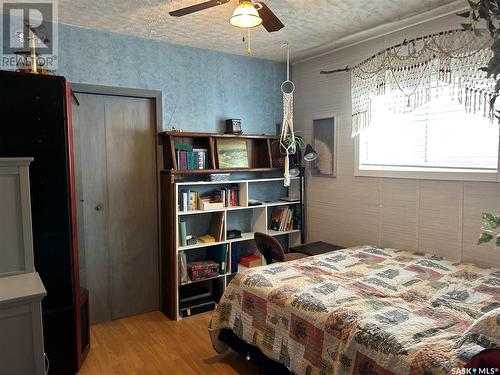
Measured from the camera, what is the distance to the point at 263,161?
159 inches

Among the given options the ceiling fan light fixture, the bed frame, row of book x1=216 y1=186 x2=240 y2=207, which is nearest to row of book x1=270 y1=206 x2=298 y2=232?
→ row of book x1=216 y1=186 x2=240 y2=207

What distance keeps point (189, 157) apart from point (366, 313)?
84.5 inches

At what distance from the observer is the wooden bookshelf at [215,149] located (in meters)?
3.33

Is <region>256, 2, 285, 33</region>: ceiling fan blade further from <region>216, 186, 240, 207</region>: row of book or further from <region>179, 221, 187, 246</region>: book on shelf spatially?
<region>179, 221, 187, 246</region>: book on shelf

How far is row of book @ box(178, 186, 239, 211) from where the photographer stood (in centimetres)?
336

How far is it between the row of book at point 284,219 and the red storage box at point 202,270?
2.84ft

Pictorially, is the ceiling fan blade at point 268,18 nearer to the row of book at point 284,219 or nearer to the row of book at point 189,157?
the row of book at point 189,157

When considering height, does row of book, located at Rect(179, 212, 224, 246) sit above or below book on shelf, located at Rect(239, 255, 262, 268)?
above

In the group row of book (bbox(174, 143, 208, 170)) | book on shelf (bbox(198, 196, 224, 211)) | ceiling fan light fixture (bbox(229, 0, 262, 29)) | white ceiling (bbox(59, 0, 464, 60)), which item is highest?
white ceiling (bbox(59, 0, 464, 60))

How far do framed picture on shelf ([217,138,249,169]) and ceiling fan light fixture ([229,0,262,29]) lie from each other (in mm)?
1679

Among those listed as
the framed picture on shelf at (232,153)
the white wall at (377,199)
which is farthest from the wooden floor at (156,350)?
the white wall at (377,199)

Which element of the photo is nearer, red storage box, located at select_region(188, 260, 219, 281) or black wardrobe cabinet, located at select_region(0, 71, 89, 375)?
black wardrobe cabinet, located at select_region(0, 71, 89, 375)

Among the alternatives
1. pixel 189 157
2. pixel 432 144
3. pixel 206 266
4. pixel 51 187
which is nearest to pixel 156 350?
pixel 206 266

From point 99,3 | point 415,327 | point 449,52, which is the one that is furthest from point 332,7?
point 415,327
